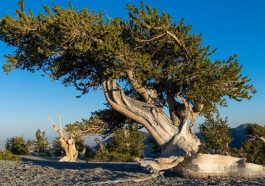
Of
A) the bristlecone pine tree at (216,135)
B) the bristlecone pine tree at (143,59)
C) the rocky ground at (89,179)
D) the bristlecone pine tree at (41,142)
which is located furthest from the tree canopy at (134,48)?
the bristlecone pine tree at (41,142)

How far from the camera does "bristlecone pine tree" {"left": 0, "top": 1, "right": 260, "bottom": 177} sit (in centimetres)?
1739

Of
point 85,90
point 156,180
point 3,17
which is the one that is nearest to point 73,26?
point 3,17

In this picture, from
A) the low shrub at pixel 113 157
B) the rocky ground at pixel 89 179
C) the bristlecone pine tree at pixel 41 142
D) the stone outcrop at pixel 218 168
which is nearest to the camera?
the rocky ground at pixel 89 179

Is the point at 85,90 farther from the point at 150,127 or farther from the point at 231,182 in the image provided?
the point at 231,182

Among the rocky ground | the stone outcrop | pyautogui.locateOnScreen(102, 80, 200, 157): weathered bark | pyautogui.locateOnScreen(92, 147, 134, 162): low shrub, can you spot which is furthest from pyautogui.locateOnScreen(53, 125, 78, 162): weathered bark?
the stone outcrop

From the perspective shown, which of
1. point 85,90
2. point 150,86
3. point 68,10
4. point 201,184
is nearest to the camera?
point 201,184

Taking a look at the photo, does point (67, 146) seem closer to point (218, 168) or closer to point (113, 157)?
point (113, 157)

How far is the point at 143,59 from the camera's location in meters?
17.5

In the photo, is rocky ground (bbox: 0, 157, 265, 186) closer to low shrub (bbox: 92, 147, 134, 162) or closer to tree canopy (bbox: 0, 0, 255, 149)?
tree canopy (bbox: 0, 0, 255, 149)

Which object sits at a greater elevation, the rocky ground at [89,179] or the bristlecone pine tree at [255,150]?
the bristlecone pine tree at [255,150]

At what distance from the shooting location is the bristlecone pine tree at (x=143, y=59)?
1739 centimetres

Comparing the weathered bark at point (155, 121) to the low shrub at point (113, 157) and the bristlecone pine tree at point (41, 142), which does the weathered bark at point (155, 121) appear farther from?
the bristlecone pine tree at point (41, 142)

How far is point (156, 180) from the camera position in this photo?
16.3 metres

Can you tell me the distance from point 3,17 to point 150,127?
7946mm
